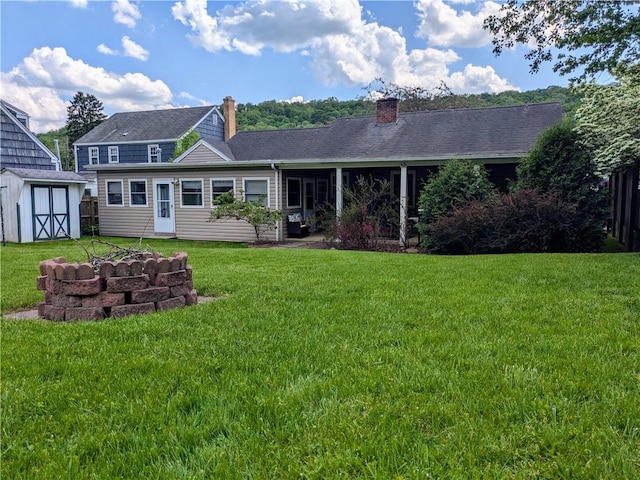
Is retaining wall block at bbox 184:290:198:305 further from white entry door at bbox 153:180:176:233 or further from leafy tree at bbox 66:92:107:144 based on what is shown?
leafy tree at bbox 66:92:107:144

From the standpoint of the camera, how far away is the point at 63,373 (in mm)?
2957

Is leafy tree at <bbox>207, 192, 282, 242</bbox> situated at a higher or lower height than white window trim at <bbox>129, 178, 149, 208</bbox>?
lower

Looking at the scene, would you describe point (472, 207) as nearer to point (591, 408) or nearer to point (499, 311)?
point (499, 311)

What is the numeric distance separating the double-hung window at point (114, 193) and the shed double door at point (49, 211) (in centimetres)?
159

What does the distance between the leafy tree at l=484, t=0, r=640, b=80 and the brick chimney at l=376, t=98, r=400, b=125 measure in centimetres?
853

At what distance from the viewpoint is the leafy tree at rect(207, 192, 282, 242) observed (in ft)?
47.3

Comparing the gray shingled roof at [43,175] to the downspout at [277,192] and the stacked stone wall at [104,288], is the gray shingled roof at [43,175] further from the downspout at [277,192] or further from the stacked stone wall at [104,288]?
the stacked stone wall at [104,288]

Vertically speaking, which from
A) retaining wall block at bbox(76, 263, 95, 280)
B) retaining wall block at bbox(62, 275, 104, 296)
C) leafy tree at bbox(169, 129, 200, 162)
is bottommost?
retaining wall block at bbox(62, 275, 104, 296)

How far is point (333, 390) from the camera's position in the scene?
2.66 metres

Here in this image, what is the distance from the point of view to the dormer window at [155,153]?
29797 millimetres

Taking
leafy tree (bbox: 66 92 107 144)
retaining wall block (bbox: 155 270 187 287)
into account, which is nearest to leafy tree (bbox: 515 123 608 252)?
retaining wall block (bbox: 155 270 187 287)

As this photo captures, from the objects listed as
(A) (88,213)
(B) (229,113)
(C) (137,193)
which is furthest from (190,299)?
(B) (229,113)

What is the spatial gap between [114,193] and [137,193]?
3.91 ft

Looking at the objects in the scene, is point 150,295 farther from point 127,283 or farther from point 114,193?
point 114,193
